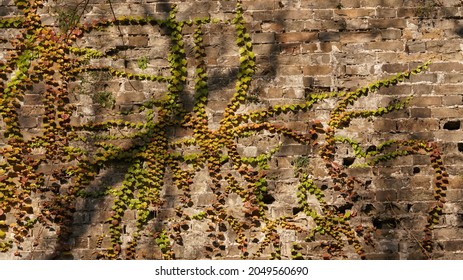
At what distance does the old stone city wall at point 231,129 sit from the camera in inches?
130

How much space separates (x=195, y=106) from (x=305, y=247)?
1342mm

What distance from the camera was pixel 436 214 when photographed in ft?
10.7

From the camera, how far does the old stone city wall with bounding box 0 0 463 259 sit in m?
3.29

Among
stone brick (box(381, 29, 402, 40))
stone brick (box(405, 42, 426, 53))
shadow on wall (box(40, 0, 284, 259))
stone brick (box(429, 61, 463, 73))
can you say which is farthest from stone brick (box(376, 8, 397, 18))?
shadow on wall (box(40, 0, 284, 259))

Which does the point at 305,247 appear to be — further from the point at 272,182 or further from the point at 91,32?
the point at 91,32

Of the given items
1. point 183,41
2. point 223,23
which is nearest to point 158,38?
point 183,41

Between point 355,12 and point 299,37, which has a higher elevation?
point 355,12

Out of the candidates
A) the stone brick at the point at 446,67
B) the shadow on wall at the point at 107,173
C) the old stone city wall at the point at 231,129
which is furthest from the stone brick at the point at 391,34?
the shadow on wall at the point at 107,173

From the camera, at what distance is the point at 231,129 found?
3.34 meters

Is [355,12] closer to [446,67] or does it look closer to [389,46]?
[389,46]

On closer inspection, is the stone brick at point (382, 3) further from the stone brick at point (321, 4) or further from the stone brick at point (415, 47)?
the stone brick at point (415, 47)

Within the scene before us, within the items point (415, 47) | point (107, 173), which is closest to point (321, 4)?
point (415, 47)

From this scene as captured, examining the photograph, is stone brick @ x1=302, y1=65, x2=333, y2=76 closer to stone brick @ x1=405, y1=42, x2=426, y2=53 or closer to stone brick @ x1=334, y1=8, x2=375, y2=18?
stone brick @ x1=334, y1=8, x2=375, y2=18

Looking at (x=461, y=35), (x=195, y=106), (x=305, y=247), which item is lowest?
(x=305, y=247)
